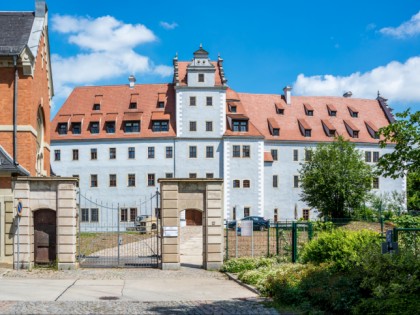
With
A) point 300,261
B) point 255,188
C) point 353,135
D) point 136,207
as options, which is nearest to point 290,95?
point 353,135

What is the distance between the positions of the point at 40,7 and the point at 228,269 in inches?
663

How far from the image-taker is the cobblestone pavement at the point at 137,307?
1234 centimetres

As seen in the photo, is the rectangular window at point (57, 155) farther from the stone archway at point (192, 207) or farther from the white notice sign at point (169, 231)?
the white notice sign at point (169, 231)

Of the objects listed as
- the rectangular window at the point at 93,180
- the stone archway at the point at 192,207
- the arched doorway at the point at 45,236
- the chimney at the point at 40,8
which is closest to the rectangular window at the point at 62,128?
the rectangular window at the point at 93,180

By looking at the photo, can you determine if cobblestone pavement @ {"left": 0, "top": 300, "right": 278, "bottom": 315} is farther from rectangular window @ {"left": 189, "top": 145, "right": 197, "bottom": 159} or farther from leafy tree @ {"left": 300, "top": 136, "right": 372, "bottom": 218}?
rectangular window @ {"left": 189, "top": 145, "right": 197, "bottom": 159}

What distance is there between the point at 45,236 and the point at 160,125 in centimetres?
3759

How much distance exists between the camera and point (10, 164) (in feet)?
68.6

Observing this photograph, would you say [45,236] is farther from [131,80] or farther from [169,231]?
[131,80]

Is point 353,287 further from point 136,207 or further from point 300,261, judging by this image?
point 136,207

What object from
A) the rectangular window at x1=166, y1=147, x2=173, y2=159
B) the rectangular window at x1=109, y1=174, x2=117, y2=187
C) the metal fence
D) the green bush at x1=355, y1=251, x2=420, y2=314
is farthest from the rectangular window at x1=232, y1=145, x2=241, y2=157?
the green bush at x1=355, y1=251, x2=420, y2=314

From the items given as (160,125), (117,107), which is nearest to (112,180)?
(160,125)

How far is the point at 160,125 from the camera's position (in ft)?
188

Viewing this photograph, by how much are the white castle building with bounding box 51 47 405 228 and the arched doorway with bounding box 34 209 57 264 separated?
117 ft

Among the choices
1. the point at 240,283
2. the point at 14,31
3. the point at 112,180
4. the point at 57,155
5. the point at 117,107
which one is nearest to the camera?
the point at 240,283
